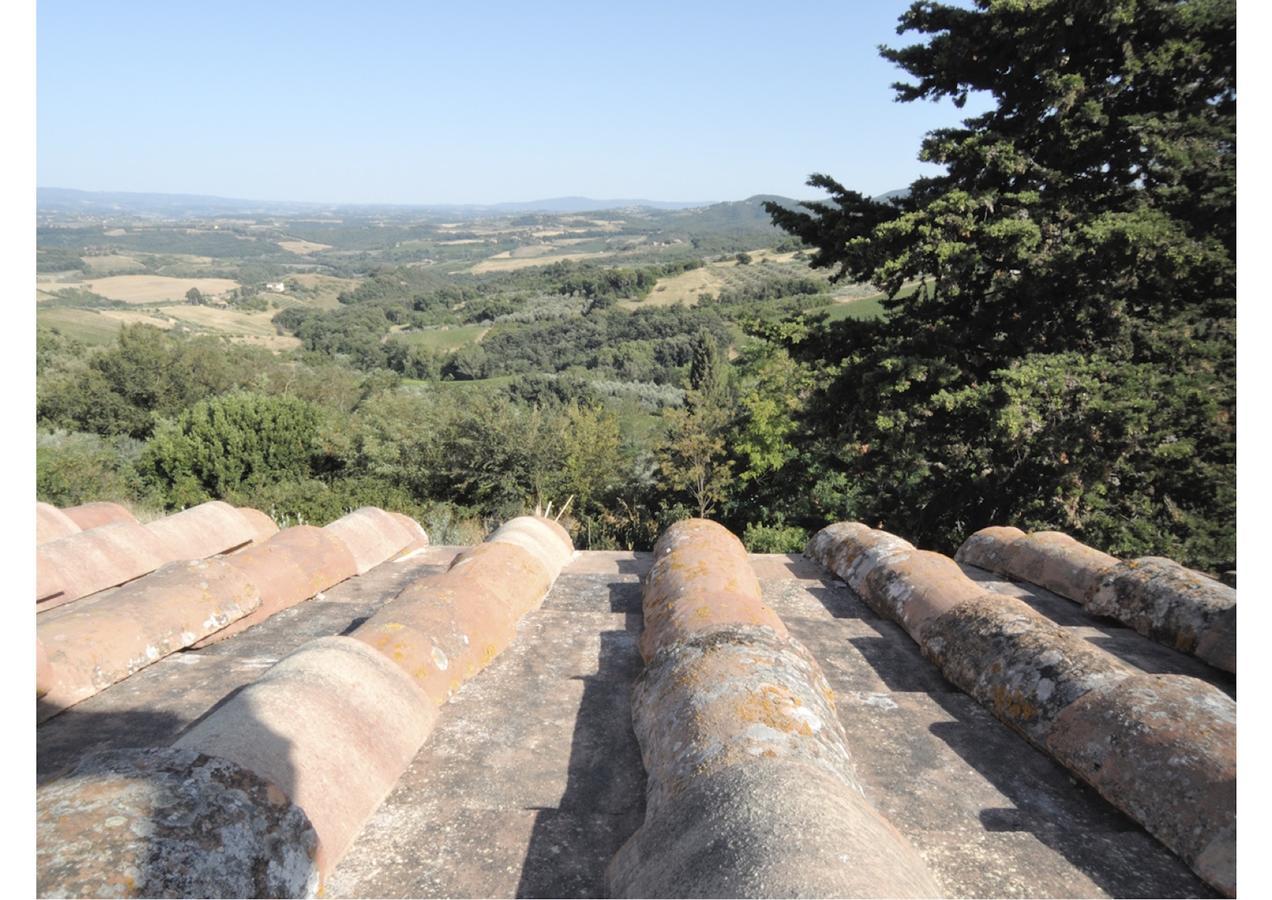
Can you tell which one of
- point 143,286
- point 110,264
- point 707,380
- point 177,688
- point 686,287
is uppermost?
point 686,287

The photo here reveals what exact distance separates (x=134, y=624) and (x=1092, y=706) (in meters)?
3.70

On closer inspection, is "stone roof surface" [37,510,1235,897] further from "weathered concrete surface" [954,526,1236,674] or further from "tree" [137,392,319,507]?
"tree" [137,392,319,507]

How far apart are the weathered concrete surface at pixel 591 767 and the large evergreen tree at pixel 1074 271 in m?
9.22

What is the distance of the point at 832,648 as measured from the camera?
3.54 m

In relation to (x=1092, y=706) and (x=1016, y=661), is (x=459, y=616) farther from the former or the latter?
(x=1092, y=706)

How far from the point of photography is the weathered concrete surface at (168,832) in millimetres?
1455

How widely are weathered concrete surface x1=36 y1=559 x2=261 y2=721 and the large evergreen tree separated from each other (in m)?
10.8

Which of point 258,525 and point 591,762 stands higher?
point 591,762

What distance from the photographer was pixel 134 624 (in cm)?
308

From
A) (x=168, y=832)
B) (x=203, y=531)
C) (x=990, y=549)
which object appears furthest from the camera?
(x=990, y=549)

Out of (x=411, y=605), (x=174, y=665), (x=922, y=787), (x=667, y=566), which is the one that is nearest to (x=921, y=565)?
(x=667, y=566)

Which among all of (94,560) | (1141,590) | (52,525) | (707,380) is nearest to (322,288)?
(707,380)

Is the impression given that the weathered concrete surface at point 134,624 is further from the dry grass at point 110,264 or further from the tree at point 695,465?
the dry grass at point 110,264
